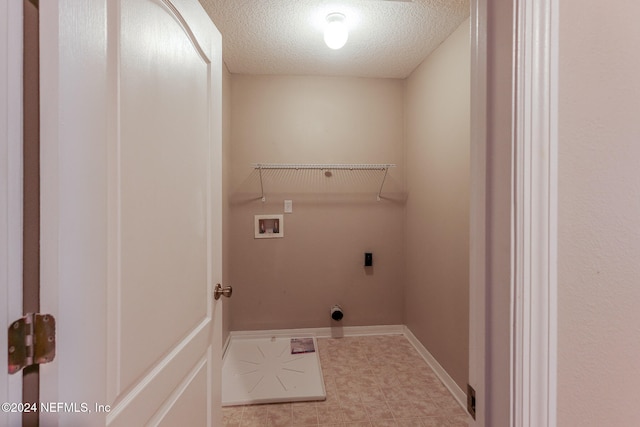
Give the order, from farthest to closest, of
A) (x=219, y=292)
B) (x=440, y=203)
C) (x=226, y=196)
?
(x=226, y=196) < (x=440, y=203) < (x=219, y=292)

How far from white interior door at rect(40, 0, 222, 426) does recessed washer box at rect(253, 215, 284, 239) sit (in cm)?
156

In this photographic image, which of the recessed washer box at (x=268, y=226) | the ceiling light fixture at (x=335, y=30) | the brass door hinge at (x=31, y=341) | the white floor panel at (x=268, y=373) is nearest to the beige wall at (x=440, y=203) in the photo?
the ceiling light fixture at (x=335, y=30)

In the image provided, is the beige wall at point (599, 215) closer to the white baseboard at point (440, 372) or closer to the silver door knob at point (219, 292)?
A: the silver door knob at point (219, 292)

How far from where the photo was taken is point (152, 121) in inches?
28.2

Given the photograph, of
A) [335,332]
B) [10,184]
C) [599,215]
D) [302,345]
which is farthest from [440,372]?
[10,184]

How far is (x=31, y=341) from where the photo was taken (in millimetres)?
409

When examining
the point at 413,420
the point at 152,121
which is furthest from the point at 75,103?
the point at 413,420

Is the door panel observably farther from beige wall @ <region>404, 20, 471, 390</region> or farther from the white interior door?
beige wall @ <region>404, 20, 471, 390</region>

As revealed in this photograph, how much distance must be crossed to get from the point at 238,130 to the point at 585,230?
8.52 ft

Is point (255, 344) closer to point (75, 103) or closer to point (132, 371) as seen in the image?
point (132, 371)

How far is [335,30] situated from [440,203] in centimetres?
144

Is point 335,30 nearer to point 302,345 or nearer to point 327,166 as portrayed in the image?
point 327,166

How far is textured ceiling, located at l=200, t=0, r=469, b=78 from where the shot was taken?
170 centimetres

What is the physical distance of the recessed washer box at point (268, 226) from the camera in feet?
8.70
